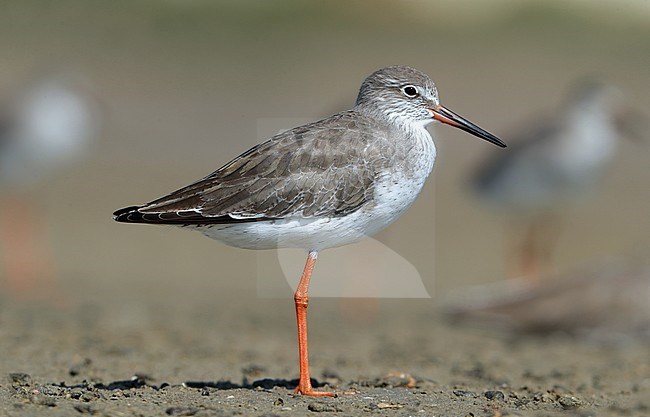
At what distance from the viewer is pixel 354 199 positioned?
21.5ft

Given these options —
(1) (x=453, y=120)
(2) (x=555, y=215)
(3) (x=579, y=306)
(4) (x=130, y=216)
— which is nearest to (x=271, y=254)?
(2) (x=555, y=215)

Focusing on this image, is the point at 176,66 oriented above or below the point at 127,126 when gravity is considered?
above

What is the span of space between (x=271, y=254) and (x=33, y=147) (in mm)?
3804

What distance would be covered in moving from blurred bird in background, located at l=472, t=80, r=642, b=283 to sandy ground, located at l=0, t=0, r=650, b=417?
769 mm

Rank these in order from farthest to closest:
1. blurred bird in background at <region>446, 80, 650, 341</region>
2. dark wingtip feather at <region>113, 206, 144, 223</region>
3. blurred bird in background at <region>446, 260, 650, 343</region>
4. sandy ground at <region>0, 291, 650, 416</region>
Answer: blurred bird in background at <region>446, 80, 650, 341</region>, blurred bird in background at <region>446, 260, 650, 343</region>, dark wingtip feather at <region>113, 206, 144, 223</region>, sandy ground at <region>0, 291, 650, 416</region>

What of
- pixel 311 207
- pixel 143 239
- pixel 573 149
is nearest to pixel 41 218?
pixel 143 239

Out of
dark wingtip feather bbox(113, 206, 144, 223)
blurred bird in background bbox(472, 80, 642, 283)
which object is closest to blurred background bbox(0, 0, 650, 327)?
blurred bird in background bbox(472, 80, 642, 283)

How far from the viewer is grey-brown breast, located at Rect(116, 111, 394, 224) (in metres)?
6.49

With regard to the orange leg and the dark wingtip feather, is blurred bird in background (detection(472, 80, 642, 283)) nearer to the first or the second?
the orange leg

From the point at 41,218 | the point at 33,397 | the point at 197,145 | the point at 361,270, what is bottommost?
the point at 33,397

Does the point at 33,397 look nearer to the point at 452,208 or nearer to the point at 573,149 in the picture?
the point at 573,149

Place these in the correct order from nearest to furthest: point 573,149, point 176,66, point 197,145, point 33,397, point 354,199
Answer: point 33,397
point 354,199
point 573,149
point 197,145
point 176,66

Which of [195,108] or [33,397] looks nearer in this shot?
[33,397]

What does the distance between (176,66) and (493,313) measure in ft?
57.4
